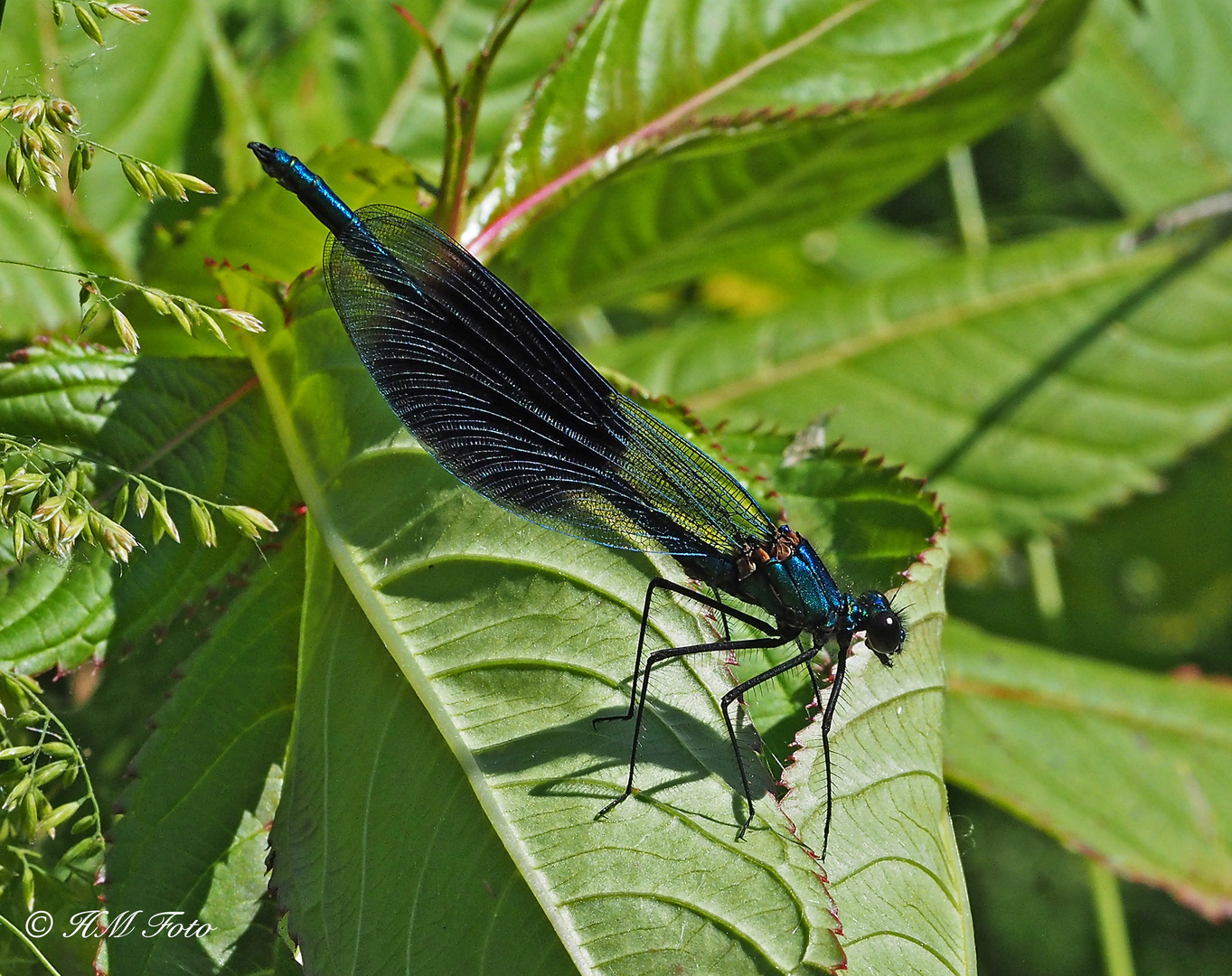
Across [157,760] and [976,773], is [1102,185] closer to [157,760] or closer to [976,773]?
[976,773]

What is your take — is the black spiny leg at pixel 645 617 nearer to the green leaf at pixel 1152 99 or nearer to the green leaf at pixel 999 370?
the green leaf at pixel 999 370

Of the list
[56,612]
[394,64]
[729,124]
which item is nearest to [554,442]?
[729,124]

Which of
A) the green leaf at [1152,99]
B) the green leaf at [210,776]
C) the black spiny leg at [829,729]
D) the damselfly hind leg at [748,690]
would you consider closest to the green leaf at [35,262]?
the green leaf at [210,776]

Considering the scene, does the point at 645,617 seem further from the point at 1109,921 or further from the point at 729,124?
the point at 1109,921

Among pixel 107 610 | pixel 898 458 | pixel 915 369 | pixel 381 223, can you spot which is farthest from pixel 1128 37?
pixel 107 610

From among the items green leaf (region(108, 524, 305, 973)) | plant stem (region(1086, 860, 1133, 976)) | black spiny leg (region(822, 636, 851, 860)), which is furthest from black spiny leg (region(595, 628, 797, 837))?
plant stem (region(1086, 860, 1133, 976))

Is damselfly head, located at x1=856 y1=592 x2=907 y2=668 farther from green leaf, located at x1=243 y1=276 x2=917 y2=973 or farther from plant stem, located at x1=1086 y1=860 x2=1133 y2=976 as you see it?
plant stem, located at x1=1086 y1=860 x2=1133 y2=976
